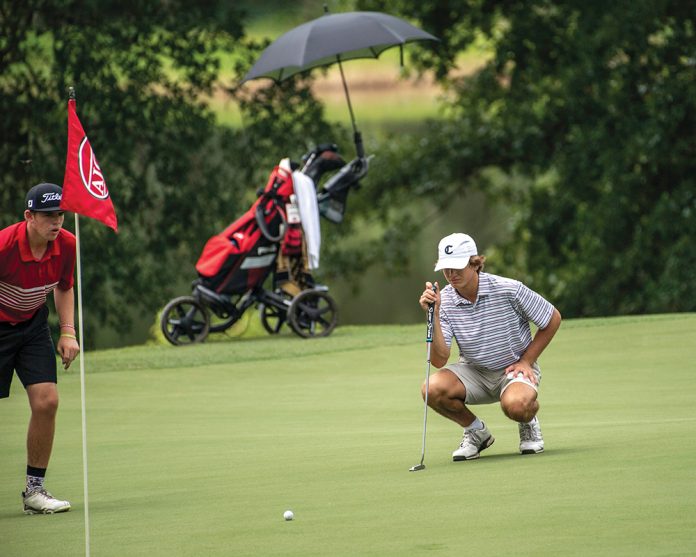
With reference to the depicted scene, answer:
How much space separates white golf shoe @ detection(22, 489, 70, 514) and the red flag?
4.17 ft

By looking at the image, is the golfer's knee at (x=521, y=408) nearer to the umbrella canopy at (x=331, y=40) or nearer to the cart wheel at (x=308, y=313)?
the cart wheel at (x=308, y=313)

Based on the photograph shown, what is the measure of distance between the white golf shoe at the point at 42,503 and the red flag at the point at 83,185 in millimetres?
1272

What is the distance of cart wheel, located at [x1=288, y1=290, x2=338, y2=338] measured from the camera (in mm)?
15969

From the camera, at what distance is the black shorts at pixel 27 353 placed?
7.30 meters

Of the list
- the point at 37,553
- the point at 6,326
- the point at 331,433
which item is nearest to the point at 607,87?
the point at 331,433

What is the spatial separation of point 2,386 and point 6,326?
0.29 meters

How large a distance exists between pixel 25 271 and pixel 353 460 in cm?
203

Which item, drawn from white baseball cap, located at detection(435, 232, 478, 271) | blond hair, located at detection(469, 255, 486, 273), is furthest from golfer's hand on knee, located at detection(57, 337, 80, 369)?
blond hair, located at detection(469, 255, 486, 273)

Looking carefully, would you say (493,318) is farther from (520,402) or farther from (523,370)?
(520,402)

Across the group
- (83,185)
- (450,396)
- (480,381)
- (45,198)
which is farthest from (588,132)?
(83,185)

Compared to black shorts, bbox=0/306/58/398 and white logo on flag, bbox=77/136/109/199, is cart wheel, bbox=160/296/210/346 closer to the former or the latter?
black shorts, bbox=0/306/58/398

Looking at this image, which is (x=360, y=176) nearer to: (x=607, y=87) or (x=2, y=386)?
(x=607, y=87)

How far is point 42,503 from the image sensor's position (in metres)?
7.00

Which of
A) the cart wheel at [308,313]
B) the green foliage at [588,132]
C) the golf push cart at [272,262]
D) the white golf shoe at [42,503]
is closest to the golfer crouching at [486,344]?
the white golf shoe at [42,503]
